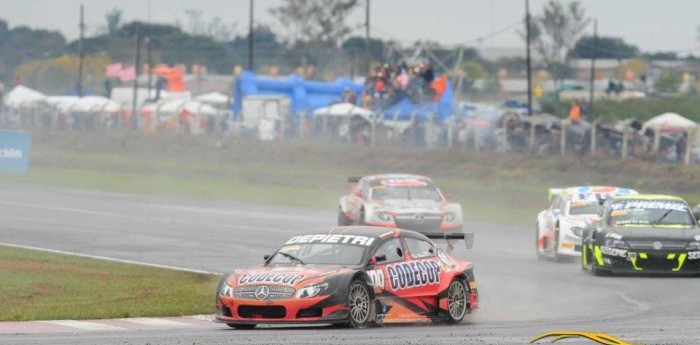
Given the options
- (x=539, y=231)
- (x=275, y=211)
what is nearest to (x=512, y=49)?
(x=275, y=211)

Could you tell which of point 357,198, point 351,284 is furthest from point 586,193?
point 351,284

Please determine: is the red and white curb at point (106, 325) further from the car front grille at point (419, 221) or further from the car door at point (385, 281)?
the car front grille at point (419, 221)

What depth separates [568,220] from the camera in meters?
27.0

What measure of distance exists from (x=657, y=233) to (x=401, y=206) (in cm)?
800

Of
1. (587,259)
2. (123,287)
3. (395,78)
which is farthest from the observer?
(395,78)

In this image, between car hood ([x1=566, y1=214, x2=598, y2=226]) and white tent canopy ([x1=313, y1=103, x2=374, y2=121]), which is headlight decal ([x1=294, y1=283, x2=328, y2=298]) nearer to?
car hood ([x1=566, y1=214, x2=598, y2=226])

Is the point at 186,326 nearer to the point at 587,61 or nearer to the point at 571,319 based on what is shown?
the point at 571,319

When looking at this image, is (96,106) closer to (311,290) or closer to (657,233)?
(657,233)

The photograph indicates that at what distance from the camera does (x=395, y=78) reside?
58062 mm

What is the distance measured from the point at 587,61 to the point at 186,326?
98730 mm

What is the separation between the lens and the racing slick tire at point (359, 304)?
1603 cm

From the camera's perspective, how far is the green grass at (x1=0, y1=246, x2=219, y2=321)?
18188mm

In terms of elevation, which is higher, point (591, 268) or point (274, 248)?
point (591, 268)

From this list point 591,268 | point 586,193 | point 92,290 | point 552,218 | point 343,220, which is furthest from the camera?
point 343,220
